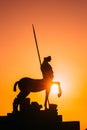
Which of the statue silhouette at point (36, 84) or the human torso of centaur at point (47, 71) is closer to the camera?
the statue silhouette at point (36, 84)

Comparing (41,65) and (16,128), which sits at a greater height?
(41,65)

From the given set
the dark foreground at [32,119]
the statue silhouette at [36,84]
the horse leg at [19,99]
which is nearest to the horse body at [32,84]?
the statue silhouette at [36,84]

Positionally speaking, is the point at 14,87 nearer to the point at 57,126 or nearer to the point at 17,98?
the point at 17,98

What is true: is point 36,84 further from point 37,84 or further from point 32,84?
point 32,84

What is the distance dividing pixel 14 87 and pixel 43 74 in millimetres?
1873

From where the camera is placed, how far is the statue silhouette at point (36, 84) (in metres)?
43.9

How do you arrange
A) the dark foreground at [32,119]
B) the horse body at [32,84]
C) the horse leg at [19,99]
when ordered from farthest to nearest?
the horse leg at [19,99] < the horse body at [32,84] < the dark foreground at [32,119]

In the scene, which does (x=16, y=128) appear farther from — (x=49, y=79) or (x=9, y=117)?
(x=49, y=79)

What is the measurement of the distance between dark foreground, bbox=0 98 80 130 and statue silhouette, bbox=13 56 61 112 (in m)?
0.37

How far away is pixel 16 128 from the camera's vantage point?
4356cm

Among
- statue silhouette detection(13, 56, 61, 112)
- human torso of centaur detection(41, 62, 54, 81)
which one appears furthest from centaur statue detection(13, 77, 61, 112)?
human torso of centaur detection(41, 62, 54, 81)

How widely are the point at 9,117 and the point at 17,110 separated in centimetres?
70

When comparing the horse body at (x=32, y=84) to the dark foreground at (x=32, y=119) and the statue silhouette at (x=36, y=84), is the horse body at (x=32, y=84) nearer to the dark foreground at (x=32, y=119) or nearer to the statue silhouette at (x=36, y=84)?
the statue silhouette at (x=36, y=84)

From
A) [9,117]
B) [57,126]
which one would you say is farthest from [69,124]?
[9,117]
